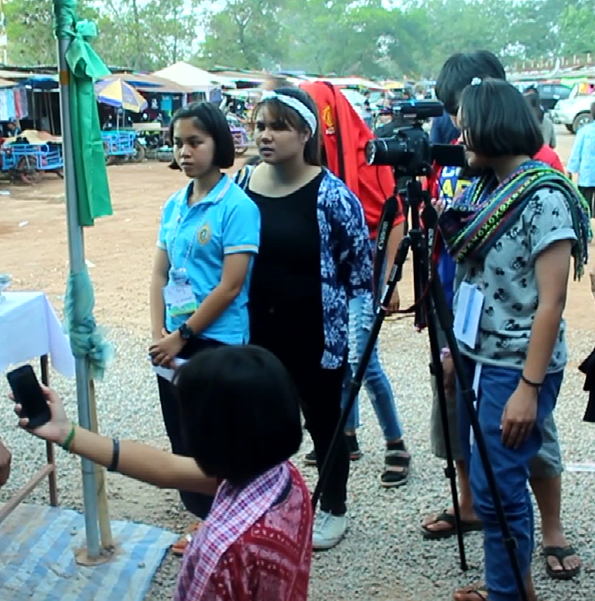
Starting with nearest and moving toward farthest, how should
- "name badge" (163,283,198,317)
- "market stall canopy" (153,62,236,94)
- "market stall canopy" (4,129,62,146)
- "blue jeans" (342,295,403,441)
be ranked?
"name badge" (163,283,198,317) → "blue jeans" (342,295,403,441) → "market stall canopy" (4,129,62,146) → "market stall canopy" (153,62,236,94)

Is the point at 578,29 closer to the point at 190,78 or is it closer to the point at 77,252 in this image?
the point at 190,78

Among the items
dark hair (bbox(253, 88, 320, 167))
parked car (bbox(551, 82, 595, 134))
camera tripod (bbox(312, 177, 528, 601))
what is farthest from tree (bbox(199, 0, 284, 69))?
camera tripod (bbox(312, 177, 528, 601))

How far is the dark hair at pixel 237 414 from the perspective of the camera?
4.46 ft

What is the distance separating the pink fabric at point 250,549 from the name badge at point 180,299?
134 cm

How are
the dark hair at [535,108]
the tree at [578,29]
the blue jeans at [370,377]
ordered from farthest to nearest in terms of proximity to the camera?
the tree at [578,29] → the blue jeans at [370,377] → the dark hair at [535,108]

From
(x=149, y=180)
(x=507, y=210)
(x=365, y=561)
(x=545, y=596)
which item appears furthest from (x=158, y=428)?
(x=149, y=180)

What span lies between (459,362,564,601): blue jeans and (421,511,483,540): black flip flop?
2.36ft

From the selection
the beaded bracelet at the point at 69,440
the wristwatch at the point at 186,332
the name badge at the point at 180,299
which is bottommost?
the wristwatch at the point at 186,332

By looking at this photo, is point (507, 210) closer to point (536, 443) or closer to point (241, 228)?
point (536, 443)

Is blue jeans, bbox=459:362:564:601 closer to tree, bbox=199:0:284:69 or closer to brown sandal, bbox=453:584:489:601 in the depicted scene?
brown sandal, bbox=453:584:489:601

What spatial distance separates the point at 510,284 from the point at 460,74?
1.01m

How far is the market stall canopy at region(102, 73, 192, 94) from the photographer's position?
1032 inches

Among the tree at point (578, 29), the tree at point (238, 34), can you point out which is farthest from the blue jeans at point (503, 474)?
the tree at point (578, 29)

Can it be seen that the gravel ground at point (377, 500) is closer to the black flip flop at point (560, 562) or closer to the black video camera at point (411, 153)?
the black flip flop at point (560, 562)
